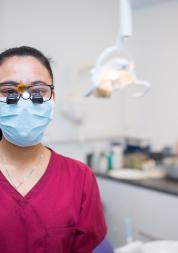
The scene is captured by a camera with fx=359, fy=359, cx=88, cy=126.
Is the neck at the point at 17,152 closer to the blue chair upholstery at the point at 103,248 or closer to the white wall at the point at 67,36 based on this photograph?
the blue chair upholstery at the point at 103,248

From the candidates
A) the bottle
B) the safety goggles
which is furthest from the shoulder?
the bottle

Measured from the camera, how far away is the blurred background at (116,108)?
2.23 metres

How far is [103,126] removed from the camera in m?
2.81

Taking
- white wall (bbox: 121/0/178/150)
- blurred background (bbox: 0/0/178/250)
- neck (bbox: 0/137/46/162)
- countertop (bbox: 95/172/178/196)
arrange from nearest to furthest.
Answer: neck (bbox: 0/137/46/162), countertop (bbox: 95/172/178/196), blurred background (bbox: 0/0/178/250), white wall (bbox: 121/0/178/150)

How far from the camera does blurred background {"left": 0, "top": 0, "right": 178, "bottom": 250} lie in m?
2.23

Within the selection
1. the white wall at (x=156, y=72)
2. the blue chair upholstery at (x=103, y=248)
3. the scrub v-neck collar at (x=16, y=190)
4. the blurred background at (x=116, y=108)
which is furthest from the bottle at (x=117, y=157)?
the scrub v-neck collar at (x=16, y=190)

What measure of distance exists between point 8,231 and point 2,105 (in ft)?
1.27

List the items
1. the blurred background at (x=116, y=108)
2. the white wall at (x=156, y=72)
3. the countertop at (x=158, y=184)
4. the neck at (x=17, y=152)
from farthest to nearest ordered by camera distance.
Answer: the white wall at (x=156, y=72)
the blurred background at (x=116, y=108)
the countertop at (x=158, y=184)
the neck at (x=17, y=152)

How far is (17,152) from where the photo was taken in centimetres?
120

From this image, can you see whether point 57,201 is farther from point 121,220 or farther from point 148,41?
point 148,41

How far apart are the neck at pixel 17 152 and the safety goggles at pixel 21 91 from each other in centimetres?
16

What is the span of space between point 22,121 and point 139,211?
4.37 feet

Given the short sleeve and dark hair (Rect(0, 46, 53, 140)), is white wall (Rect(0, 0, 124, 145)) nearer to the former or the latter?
dark hair (Rect(0, 46, 53, 140))

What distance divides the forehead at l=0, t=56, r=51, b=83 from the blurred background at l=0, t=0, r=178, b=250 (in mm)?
Answer: 1112
